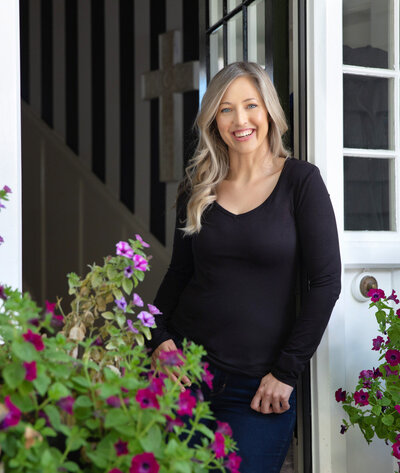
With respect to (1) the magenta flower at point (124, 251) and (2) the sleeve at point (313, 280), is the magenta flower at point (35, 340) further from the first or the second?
(2) the sleeve at point (313, 280)

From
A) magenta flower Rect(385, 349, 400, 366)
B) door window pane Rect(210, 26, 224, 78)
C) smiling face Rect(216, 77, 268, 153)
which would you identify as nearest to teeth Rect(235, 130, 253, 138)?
smiling face Rect(216, 77, 268, 153)

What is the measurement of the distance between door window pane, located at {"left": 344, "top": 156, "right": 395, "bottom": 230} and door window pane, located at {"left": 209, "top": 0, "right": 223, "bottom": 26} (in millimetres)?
996

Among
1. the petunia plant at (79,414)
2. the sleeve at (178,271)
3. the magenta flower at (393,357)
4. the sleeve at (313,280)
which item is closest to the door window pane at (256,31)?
the sleeve at (178,271)

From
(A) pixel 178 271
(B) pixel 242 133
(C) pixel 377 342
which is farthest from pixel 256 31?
(C) pixel 377 342

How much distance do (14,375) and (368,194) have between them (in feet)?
5.46

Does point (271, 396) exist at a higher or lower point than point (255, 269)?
lower

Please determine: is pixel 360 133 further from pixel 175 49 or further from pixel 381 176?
pixel 175 49

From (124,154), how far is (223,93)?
2.98 m

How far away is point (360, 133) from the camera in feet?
7.79

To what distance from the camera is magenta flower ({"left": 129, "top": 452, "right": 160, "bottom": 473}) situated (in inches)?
38.7

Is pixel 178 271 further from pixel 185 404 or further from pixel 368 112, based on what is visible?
pixel 185 404

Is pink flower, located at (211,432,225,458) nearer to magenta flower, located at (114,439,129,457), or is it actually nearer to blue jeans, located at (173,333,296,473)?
magenta flower, located at (114,439,129,457)

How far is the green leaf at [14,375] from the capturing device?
999 mm

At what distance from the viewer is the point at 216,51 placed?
3000 mm
